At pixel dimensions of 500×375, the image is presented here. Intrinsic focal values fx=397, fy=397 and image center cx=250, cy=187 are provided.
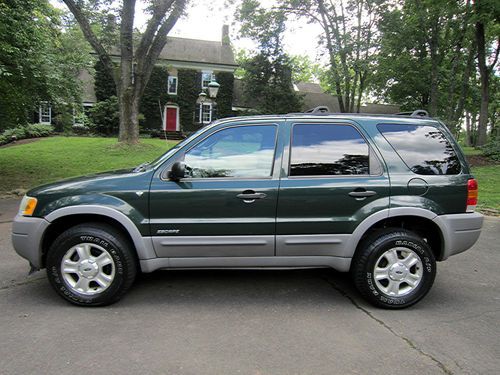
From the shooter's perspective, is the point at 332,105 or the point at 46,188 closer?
the point at 46,188

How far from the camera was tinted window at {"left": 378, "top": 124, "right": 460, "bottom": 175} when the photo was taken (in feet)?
Answer: 13.3

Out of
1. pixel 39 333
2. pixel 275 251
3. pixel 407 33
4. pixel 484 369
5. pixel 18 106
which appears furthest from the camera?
pixel 407 33

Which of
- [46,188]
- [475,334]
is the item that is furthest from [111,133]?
[475,334]

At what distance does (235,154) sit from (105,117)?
30114 millimetres

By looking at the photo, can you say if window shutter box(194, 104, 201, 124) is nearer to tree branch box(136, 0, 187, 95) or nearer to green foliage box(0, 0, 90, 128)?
tree branch box(136, 0, 187, 95)

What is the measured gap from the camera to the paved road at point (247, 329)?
2.93 metres

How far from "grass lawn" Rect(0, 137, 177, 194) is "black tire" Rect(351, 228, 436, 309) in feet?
33.7

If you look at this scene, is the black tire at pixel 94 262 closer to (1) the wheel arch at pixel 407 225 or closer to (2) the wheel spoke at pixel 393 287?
(1) the wheel arch at pixel 407 225

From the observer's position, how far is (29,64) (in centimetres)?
1070

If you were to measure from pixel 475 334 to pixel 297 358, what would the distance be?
166 centimetres

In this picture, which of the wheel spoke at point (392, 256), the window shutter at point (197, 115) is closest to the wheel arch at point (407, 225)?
the wheel spoke at point (392, 256)

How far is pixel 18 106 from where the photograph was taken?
11.8m

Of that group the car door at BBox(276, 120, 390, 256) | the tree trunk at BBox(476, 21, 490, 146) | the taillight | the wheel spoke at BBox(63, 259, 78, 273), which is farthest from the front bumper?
the tree trunk at BBox(476, 21, 490, 146)

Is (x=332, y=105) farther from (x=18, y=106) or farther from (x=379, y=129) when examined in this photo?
(x=379, y=129)
